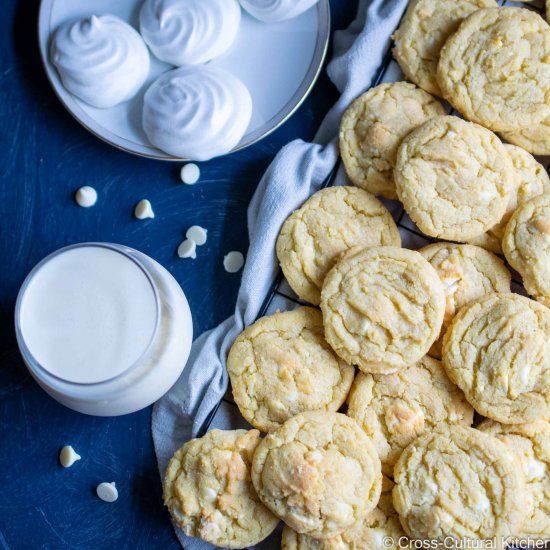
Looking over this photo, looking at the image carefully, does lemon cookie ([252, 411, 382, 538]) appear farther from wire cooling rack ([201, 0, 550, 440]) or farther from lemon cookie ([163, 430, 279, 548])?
wire cooling rack ([201, 0, 550, 440])

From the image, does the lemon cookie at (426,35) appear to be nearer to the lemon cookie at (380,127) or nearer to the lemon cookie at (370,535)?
the lemon cookie at (380,127)

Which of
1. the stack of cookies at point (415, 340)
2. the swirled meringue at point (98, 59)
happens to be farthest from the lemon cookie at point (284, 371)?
the swirled meringue at point (98, 59)

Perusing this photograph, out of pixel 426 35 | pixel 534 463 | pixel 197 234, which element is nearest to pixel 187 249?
pixel 197 234

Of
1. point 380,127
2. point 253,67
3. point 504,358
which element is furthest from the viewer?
point 253,67

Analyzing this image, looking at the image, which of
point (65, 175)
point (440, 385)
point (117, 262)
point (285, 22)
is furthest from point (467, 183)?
point (65, 175)

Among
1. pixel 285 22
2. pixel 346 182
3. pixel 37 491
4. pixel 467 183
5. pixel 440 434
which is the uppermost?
pixel 285 22

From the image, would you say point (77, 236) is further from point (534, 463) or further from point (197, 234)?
point (534, 463)

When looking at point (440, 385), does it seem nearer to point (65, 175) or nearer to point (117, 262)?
point (117, 262)
